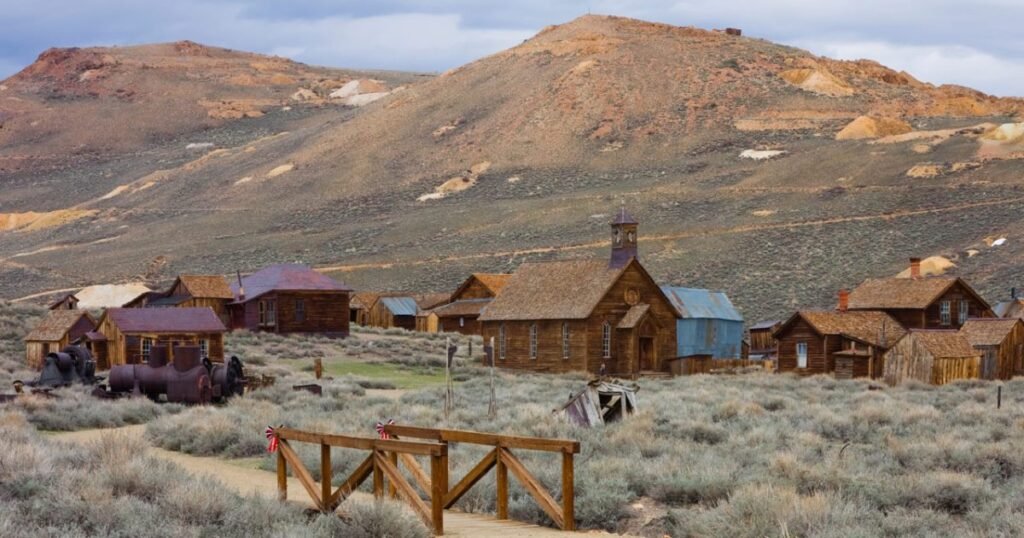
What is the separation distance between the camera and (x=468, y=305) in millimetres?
66438

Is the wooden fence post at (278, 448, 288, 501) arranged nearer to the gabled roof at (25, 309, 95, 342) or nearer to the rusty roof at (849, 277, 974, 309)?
the gabled roof at (25, 309, 95, 342)

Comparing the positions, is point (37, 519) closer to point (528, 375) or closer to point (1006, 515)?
point (1006, 515)

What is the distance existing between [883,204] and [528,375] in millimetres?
51371

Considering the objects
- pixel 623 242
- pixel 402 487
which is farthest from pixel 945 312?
pixel 402 487

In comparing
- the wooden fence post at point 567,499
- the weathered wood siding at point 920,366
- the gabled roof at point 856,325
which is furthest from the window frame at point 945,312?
the wooden fence post at point 567,499

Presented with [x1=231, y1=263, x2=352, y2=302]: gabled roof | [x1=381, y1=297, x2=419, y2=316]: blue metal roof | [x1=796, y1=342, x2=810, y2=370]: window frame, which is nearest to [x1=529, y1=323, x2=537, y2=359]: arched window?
[x1=796, y1=342, x2=810, y2=370]: window frame

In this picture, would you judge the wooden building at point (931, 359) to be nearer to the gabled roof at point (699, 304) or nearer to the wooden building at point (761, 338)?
the gabled roof at point (699, 304)

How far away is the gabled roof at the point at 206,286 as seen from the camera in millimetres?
54466

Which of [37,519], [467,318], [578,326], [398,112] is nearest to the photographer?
[37,519]

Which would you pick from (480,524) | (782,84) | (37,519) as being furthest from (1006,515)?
(782,84)

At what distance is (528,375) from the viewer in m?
44.7

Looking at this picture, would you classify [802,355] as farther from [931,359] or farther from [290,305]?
[290,305]

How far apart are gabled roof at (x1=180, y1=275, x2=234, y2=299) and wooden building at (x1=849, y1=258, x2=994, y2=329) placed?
25353 millimetres

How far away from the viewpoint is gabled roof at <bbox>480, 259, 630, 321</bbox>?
4634 centimetres
